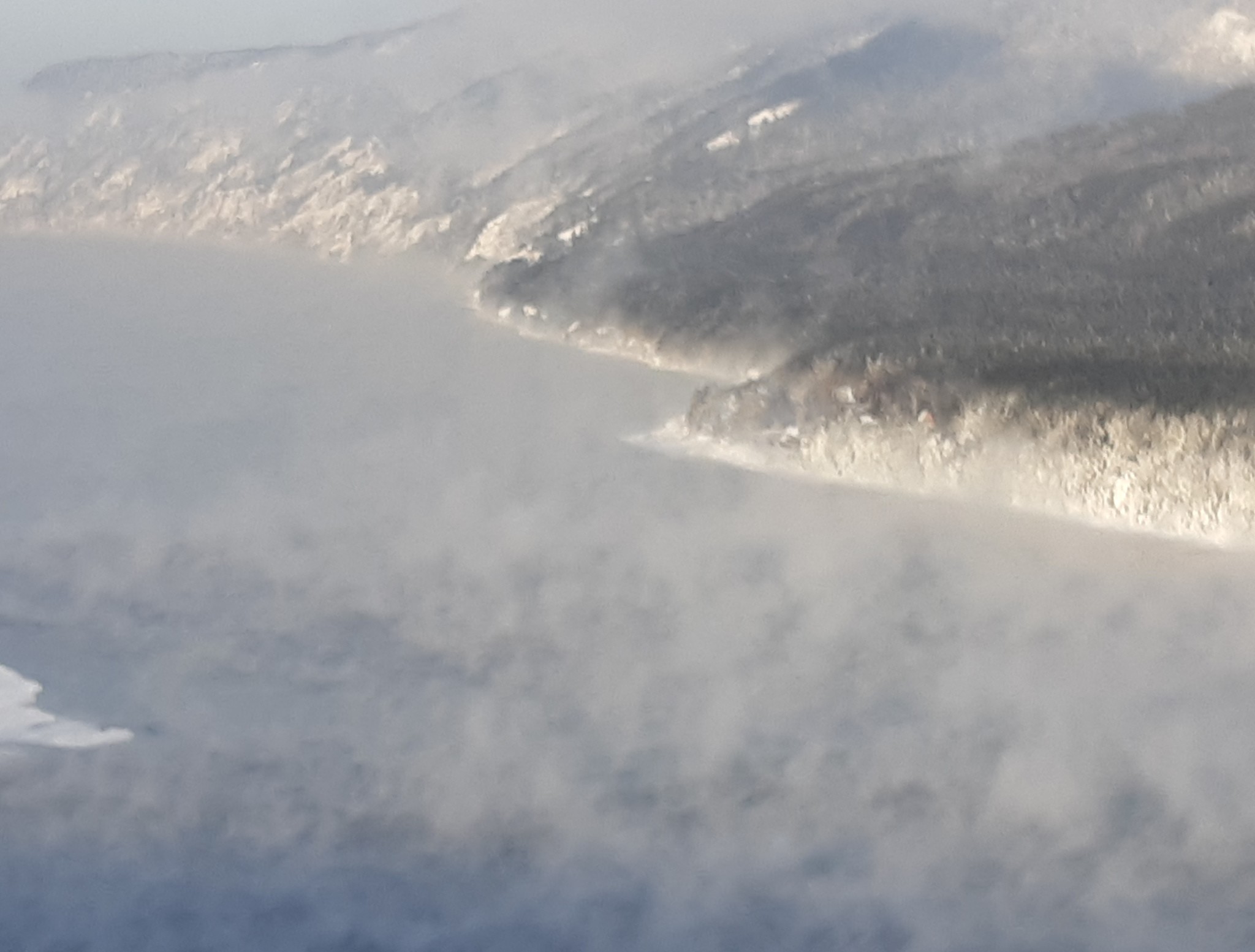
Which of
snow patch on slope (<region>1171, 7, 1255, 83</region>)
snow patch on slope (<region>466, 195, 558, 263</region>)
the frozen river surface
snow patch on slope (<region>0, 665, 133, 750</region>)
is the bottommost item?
snow patch on slope (<region>1171, 7, 1255, 83</region>)

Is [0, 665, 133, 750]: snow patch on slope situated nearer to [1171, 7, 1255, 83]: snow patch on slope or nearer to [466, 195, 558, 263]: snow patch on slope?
[466, 195, 558, 263]: snow patch on slope

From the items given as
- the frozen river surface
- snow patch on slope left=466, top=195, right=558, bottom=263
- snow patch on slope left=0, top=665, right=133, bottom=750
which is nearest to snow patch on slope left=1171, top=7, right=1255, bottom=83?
snow patch on slope left=466, top=195, right=558, bottom=263

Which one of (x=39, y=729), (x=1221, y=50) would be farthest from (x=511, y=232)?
(x=39, y=729)

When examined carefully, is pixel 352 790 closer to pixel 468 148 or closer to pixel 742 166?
pixel 742 166

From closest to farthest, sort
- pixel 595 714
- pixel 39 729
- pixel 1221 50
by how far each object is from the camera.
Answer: pixel 39 729
pixel 595 714
pixel 1221 50

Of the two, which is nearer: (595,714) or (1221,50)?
(595,714)

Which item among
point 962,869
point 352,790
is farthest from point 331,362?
point 962,869

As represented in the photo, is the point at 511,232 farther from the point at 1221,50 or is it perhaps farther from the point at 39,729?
the point at 39,729

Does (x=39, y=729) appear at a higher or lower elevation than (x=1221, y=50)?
higher

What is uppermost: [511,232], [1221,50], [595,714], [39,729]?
[39,729]
